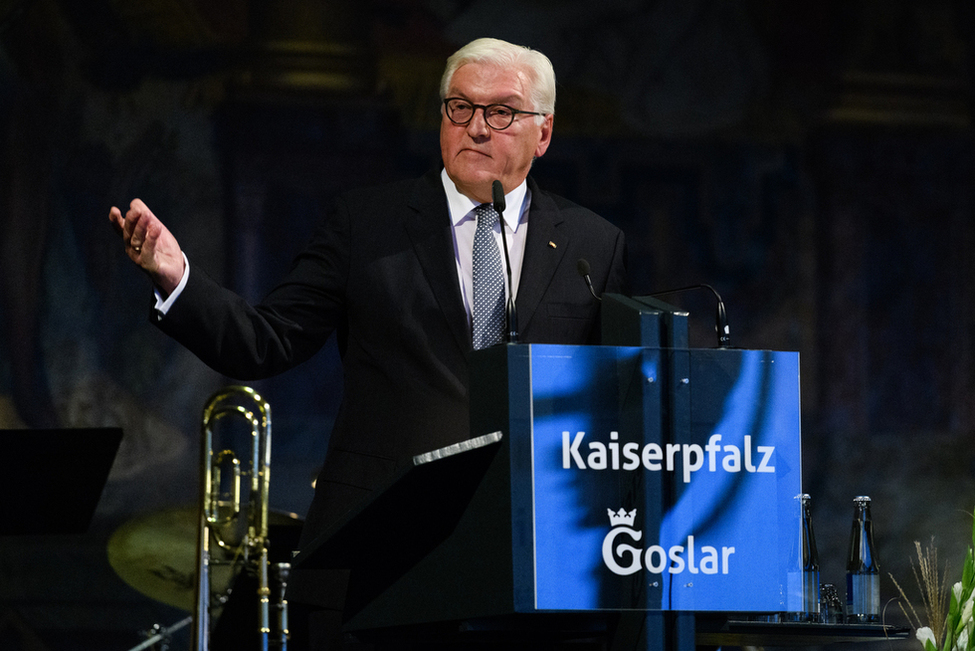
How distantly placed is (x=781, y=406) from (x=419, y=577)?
21.8 inches

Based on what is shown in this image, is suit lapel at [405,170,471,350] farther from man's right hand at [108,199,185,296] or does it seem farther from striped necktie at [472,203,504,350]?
man's right hand at [108,199,185,296]

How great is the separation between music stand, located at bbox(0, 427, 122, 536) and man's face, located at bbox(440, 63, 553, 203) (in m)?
1.83

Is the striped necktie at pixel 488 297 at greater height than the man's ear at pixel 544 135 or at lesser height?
lesser

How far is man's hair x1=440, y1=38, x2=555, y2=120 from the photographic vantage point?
2.48 metres

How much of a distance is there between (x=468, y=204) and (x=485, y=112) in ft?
0.61

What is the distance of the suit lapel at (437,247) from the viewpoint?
90.4 inches

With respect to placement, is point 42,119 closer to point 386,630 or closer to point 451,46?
point 451,46

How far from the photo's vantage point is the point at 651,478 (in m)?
1.65

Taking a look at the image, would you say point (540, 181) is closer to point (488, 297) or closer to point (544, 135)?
point (544, 135)

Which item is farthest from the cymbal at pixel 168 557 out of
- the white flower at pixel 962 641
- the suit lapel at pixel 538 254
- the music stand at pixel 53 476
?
the white flower at pixel 962 641

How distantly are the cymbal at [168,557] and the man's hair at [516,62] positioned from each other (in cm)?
257

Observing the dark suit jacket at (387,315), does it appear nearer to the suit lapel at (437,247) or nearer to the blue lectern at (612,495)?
the suit lapel at (437,247)

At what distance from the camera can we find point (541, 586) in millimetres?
1596

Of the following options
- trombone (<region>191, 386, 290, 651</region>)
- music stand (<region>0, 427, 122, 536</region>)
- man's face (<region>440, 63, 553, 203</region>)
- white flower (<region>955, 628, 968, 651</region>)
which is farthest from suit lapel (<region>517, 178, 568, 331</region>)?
trombone (<region>191, 386, 290, 651</region>)
